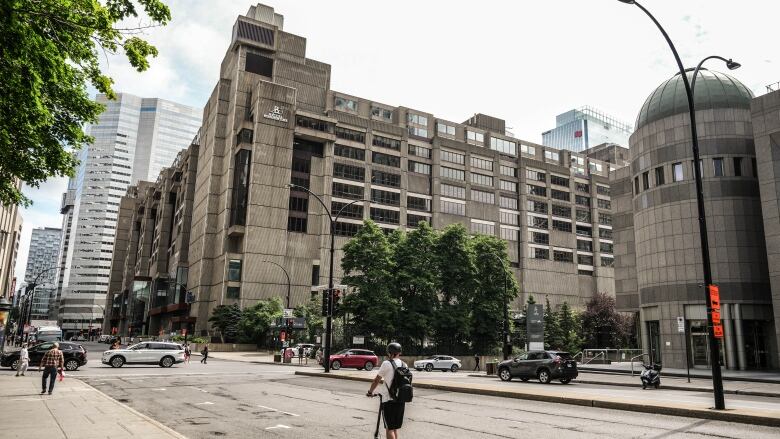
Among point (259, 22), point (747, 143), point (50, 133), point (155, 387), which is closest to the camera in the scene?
point (50, 133)

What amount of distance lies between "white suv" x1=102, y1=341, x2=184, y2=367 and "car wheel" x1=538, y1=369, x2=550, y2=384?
77.6ft

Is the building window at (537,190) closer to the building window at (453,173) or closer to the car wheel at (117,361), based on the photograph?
the building window at (453,173)

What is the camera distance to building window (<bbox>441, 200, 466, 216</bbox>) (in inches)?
3898

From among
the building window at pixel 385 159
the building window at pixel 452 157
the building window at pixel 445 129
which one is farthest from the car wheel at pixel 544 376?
the building window at pixel 445 129

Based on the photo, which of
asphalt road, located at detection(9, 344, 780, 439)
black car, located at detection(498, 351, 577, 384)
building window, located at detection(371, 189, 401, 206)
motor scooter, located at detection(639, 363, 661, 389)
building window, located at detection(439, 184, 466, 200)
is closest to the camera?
asphalt road, located at detection(9, 344, 780, 439)

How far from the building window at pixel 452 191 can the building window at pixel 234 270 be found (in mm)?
39725

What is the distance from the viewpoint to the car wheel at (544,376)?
989 inches

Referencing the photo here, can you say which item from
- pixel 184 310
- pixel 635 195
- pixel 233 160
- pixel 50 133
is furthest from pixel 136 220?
pixel 50 133

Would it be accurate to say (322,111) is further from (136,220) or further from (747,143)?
(136,220)

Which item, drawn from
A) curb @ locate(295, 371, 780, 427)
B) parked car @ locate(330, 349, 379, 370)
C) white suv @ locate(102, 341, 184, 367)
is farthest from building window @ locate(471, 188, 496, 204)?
curb @ locate(295, 371, 780, 427)

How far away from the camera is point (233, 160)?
8594 centimetres

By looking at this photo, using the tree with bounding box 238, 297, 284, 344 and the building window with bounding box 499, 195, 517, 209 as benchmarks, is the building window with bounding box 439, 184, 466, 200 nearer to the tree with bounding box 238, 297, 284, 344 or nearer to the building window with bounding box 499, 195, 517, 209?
the building window with bounding box 499, 195, 517, 209

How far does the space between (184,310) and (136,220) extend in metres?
84.6

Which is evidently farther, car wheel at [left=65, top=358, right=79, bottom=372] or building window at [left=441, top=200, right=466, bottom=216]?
building window at [left=441, top=200, right=466, bottom=216]
